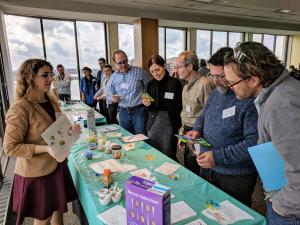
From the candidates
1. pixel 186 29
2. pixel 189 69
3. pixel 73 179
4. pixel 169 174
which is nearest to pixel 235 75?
pixel 169 174

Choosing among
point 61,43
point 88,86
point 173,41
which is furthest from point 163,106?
point 173,41

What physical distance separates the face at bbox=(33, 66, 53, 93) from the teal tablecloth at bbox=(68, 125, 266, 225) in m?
0.60

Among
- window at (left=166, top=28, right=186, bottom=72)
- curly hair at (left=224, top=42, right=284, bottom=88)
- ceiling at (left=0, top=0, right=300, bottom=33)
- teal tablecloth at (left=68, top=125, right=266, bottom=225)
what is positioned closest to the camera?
curly hair at (left=224, top=42, right=284, bottom=88)

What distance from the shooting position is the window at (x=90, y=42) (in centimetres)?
693

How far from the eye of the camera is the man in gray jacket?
737 mm

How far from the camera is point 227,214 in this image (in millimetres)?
1046

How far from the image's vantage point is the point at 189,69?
204cm

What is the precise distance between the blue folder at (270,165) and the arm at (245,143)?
360 mm

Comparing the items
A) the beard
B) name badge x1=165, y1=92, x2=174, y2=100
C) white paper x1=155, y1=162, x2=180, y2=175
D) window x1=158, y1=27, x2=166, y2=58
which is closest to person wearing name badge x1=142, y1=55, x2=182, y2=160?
name badge x1=165, y1=92, x2=174, y2=100

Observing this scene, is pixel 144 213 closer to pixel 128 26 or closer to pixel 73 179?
pixel 73 179

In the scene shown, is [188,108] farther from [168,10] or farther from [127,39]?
[127,39]

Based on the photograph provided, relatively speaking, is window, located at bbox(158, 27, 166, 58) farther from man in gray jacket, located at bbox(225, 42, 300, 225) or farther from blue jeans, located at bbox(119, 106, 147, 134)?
man in gray jacket, located at bbox(225, 42, 300, 225)

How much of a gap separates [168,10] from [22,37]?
4147mm

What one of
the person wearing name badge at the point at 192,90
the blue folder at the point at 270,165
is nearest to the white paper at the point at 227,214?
the blue folder at the point at 270,165
